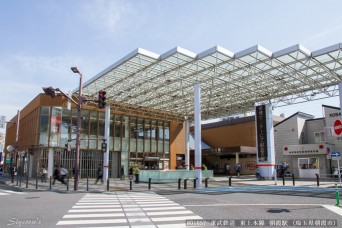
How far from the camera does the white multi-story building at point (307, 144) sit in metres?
33.2

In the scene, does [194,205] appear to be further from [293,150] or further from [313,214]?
[293,150]

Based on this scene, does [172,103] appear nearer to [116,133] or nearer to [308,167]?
[116,133]

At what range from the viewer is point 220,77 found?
89.9 feet

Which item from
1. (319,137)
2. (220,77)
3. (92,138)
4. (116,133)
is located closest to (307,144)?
(319,137)

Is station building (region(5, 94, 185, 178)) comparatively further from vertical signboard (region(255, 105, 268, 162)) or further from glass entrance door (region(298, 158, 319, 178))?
glass entrance door (region(298, 158, 319, 178))

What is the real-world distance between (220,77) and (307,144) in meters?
14.7

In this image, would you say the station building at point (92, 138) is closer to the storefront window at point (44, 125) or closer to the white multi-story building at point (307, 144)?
the storefront window at point (44, 125)

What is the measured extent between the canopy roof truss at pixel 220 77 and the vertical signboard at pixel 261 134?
137 cm

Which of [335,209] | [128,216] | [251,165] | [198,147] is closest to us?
[128,216]

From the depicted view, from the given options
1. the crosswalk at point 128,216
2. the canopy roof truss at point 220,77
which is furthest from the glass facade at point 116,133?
the crosswalk at point 128,216

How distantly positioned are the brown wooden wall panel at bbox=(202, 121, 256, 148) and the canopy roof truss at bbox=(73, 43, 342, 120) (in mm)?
10673

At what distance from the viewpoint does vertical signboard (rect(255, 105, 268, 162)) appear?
3078 centimetres

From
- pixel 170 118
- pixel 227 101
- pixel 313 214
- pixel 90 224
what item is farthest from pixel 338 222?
pixel 170 118

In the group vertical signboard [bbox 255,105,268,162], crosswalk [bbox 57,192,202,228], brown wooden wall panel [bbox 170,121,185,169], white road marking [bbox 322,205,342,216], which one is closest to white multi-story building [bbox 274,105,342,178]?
vertical signboard [bbox 255,105,268,162]
